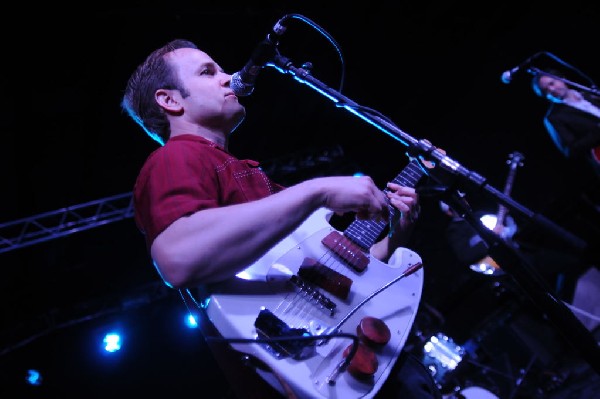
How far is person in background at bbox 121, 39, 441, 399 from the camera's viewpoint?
1.33m

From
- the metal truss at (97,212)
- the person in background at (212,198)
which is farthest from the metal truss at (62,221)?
the person in background at (212,198)

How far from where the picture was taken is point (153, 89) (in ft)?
7.52

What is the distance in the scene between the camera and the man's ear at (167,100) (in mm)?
2170

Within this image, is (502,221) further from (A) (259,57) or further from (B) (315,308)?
(A) (259,57)

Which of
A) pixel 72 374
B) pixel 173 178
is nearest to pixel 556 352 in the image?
pixel 173 178

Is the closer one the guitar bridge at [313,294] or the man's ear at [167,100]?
the guitar bridge at [313,294]

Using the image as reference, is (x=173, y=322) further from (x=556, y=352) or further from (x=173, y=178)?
(x=173, y=178)

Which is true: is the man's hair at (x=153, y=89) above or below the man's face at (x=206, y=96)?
above

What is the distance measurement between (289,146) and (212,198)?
616 cm

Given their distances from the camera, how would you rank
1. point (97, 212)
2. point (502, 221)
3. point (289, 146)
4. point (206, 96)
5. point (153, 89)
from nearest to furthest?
point (206, 96), point (153, 89), point (502, 221), point (97, 212), point (289, 146)

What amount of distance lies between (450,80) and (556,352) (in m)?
4.36

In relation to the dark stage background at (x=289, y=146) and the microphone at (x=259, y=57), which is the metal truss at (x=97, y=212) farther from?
the microphone at (x=259, y=57)

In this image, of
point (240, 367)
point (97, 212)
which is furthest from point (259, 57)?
point (97, 212)

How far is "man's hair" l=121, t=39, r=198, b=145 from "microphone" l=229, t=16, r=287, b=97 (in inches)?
16.0
